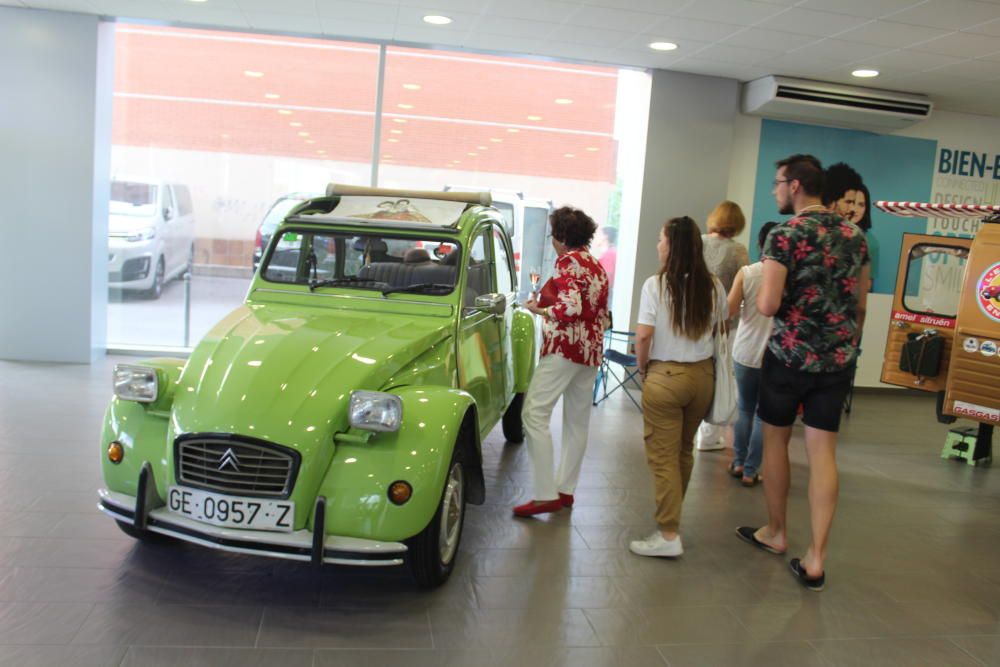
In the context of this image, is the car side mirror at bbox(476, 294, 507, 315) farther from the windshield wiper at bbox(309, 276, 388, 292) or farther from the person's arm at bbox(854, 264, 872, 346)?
the person's arm at bbox(854, 264, 872, 346)

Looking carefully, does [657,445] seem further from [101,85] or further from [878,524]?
[101,85]

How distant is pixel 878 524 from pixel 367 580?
310cm

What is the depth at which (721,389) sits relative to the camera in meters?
3.87

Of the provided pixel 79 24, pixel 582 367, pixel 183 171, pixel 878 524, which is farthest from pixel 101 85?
pixel 878 524

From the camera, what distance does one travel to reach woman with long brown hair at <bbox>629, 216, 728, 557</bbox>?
379 cm

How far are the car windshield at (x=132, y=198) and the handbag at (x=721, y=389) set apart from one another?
22.9 feet

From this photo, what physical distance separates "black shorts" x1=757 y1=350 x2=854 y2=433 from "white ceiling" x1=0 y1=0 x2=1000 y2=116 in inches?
126

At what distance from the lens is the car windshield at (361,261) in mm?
4273

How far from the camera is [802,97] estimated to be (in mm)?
8188

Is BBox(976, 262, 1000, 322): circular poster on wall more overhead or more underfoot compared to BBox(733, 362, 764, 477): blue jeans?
more overhead

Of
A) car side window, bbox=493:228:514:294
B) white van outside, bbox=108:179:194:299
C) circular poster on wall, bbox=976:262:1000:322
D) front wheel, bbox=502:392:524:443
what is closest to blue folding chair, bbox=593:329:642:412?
front wheel, bbox=502:392:524:443

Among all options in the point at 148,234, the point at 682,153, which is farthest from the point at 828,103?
the point at 148,234

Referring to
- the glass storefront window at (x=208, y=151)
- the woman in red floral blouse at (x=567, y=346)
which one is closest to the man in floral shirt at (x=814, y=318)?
the woman in red floral blouse at (x=567, y=346)

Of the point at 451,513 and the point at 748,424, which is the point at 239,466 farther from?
the point at 748,424
